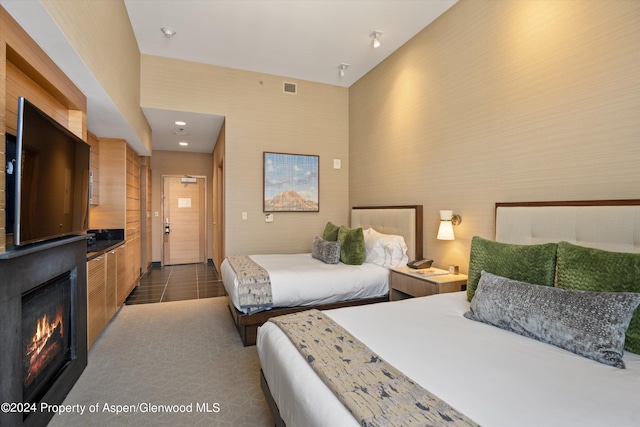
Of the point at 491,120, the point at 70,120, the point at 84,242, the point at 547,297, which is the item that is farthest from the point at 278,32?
the point at 547,297

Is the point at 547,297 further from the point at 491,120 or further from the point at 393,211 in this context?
the point at 393,211

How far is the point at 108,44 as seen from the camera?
2.56 meters

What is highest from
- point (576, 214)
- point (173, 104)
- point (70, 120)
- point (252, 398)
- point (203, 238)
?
point (173, 104)

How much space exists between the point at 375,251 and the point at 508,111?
75.4 inches

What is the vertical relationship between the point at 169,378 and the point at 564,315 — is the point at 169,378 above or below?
below

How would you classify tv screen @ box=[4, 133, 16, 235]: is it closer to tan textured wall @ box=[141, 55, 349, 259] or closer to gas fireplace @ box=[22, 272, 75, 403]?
gas fireplace @ box=[22, 272, 75, 403]

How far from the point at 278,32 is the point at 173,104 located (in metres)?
1.82

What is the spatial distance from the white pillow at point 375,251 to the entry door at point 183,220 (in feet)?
16.4

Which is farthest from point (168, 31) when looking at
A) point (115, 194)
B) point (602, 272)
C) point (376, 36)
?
point (602, 272)

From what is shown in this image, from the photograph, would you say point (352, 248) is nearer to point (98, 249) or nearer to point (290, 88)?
point (98, 249)

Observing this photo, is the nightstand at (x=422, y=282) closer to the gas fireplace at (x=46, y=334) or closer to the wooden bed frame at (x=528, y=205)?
the wooden bed frame at (x=528, y=205)

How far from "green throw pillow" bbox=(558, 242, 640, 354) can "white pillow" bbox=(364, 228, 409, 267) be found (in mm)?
1805

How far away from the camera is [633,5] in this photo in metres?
1.83

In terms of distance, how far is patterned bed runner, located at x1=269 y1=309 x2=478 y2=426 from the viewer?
0.96 meters
